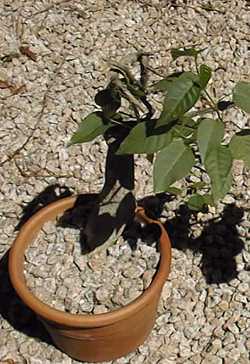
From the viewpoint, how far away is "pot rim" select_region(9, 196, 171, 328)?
6.61 ft

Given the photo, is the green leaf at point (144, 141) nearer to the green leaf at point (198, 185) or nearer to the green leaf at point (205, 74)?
the green leaf at point (205, 74)

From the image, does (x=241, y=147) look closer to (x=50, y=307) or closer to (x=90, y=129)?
(x=90, y=129)

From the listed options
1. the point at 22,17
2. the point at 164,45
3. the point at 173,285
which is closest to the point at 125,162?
the point at 173,285

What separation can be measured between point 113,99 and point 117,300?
60 centimetres

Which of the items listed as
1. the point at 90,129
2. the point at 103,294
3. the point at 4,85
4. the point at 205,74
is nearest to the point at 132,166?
the point at 90,129

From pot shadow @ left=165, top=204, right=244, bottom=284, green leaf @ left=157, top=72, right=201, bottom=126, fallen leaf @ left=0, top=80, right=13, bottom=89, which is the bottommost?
pot shadow @ left=165, top=204, right=244, bottom=284

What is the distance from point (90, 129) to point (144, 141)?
156mm

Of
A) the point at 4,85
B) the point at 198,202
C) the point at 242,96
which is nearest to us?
the point at 242,96

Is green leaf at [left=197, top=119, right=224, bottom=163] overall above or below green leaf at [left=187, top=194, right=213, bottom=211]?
above

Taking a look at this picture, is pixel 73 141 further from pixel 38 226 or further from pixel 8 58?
pixel 8 58

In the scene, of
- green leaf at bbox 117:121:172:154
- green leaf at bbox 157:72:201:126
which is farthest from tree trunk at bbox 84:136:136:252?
green leaf at bbox 157:72:201:126

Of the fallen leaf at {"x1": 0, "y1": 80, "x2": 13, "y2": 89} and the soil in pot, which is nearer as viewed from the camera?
the soil in pot

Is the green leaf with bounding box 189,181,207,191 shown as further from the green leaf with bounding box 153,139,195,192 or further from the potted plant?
the green leaf with bounding box 153,139,195,192

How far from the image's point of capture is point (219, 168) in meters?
1.60
